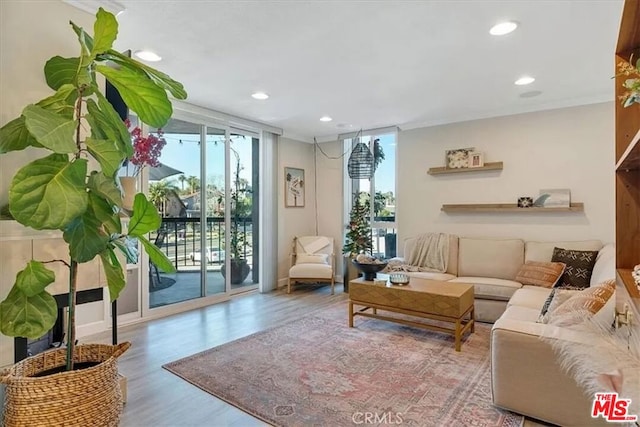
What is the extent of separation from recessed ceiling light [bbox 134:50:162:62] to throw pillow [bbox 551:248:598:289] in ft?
Answer: 14.5

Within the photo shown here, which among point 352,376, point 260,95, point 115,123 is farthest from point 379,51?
point 352,376

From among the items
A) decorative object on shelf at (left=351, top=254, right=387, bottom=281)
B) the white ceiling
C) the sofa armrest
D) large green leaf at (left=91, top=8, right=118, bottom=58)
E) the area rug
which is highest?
the white ceiling

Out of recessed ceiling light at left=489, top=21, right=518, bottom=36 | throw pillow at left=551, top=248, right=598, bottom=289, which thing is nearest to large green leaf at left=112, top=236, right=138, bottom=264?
recessed ceiling light at left=489, top=21, right=518, bottom=36

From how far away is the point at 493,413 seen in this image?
2158 millimetres

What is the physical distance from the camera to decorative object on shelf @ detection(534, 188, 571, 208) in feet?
13.5

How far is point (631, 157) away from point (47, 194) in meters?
1.75

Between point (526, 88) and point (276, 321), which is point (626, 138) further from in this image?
point (276, 321)

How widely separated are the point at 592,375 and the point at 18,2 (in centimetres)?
283

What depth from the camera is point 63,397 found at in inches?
49.0

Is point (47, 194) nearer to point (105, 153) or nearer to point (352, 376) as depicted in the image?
point (105, 153)

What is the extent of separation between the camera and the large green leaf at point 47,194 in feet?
3.53

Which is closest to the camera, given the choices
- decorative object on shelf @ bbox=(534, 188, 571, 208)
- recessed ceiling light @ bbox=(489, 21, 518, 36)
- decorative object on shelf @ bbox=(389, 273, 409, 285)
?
recessed ceiling light @ bbox=(489, 21, 518, 36)

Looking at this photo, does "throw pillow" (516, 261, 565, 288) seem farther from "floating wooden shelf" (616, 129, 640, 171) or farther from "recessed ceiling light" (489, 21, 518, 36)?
"floating wooden shelf" (616, 129, 640, 171)

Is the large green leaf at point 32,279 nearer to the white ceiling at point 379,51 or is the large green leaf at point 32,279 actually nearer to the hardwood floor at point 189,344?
the hardwood floor at point 189,344
